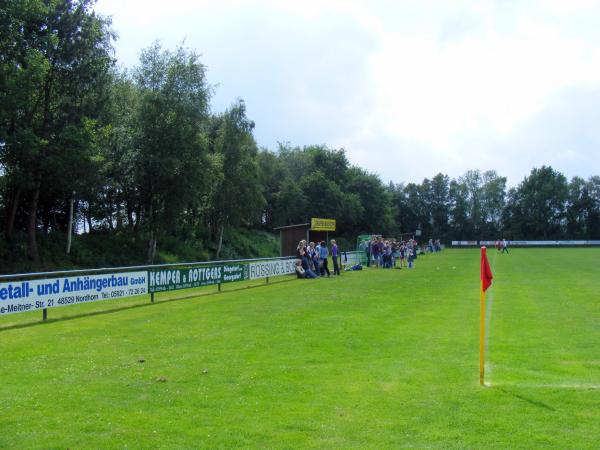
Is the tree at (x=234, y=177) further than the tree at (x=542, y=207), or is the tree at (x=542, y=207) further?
the tree at (x=542, y=207)

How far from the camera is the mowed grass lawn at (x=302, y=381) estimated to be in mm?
5754

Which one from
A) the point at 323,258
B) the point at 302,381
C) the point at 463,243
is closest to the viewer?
the point at 302,381

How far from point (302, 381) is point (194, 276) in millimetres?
13878

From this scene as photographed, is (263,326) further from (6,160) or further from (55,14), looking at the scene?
(55,14)

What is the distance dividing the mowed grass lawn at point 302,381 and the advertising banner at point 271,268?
10.8 m

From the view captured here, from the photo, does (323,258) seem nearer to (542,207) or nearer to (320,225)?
(320,225)

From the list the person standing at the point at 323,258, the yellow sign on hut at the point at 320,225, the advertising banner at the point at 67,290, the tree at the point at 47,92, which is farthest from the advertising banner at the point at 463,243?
the advertising banner at the point at 67,290

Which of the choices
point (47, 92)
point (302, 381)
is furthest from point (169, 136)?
point (302, 381)

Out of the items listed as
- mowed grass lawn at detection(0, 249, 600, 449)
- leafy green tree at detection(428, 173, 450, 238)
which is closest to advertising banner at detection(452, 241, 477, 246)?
leafy green tree at detection(428, 173, 450, 238)

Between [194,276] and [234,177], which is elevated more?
[234,177]

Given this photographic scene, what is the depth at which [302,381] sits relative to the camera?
7820 mm

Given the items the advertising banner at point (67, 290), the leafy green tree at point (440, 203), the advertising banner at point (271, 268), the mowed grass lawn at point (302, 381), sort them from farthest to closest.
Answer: the leafy green tree at point (440, 203) < the advertising banner at point (271, 268) < the advertising banner at point (67, 290) < the mowed grass lawn at point (302, 381)

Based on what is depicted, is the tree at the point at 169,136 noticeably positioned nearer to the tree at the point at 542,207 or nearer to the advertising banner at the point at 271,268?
the advertising banner at the point at 271,268

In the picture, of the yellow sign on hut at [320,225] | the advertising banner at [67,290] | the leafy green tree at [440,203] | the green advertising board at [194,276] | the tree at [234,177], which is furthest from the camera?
the leafy green tree at [440,203]
